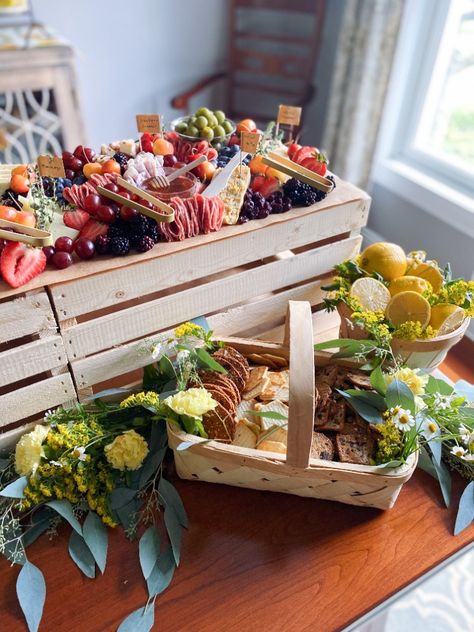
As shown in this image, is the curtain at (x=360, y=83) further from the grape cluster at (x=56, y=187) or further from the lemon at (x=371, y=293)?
the grape cluster at (x=56, y=187)

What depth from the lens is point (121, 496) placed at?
0.89m

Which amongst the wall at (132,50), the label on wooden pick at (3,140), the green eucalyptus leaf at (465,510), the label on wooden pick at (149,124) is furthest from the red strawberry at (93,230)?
the wall at (132,50)

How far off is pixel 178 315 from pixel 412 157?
1.59 m

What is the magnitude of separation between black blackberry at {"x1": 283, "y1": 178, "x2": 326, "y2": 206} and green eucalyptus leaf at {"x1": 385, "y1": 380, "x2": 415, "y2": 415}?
0.44 metres

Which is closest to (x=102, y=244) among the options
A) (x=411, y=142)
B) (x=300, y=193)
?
(x=300, y=193)

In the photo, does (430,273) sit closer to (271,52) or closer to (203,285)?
(203,285)

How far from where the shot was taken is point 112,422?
98 cm

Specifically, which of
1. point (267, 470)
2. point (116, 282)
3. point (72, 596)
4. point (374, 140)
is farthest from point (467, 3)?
point (72, 596)

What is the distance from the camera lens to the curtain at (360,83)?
1.98 meters

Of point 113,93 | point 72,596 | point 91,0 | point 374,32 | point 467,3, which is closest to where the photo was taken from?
point 72,596

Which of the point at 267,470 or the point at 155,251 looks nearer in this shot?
the point at 267,470

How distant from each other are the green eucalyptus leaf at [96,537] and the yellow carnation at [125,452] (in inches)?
3.6

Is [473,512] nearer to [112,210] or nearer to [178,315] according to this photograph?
[178,315]

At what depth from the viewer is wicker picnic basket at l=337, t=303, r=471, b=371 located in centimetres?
100
